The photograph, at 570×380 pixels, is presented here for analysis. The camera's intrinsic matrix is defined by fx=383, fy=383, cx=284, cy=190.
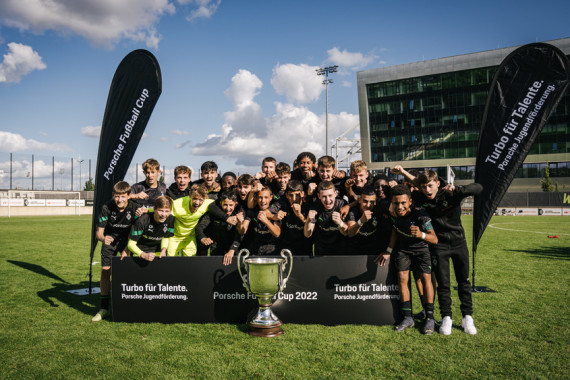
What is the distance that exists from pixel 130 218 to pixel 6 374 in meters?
2.41

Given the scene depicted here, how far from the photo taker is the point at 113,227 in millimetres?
5508

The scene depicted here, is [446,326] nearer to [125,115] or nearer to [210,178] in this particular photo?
[210,178]

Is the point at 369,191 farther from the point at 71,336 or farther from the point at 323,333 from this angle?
the point at 71,336

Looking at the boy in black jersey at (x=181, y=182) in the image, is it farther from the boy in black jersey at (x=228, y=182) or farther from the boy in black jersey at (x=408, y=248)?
the boy in black jersey at (x=408, y=248)

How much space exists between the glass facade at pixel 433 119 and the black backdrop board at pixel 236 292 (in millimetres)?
49964

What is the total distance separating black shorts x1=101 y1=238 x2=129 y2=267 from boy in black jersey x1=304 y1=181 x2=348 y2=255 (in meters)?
2.76

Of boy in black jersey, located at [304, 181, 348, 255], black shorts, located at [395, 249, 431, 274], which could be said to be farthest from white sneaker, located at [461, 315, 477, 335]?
boy in black jersey, located at [304, 181, 348, 255]

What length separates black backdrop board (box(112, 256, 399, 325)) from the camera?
192 inches

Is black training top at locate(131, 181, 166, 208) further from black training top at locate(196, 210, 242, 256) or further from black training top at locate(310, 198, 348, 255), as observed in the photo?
black training top at locate(310, 198, 348, 255)

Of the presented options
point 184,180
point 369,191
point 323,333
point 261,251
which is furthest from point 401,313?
point 184,180

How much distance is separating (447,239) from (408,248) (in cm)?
51

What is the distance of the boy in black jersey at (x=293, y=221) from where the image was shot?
5.25 m

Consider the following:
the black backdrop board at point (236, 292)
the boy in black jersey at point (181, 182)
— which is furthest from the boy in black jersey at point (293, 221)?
the boy in black jersey at point (181, 182)

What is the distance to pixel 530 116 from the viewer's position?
5820 mm
